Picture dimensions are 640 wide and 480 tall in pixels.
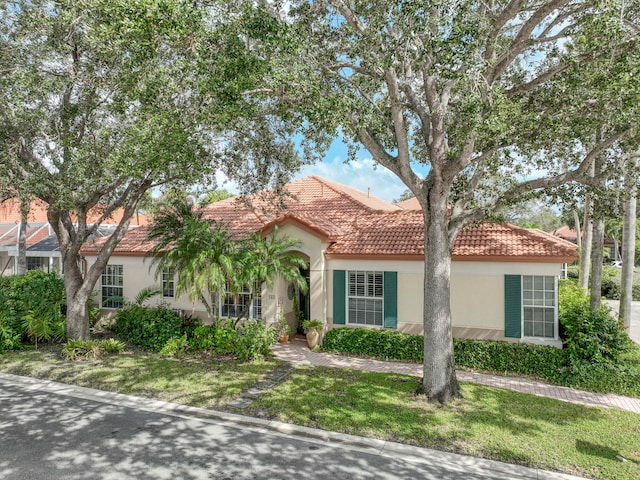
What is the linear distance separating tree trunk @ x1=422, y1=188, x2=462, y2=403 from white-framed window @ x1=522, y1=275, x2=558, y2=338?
4351 millimetres

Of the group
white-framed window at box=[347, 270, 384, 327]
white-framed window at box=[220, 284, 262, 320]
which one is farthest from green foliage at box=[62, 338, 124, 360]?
white-framed window at box=[347, 270, 384, 327]

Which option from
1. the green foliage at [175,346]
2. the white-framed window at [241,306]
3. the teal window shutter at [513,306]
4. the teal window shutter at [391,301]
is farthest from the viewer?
the white-framed window at [241,306]

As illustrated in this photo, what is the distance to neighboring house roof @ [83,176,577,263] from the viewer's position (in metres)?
12.8

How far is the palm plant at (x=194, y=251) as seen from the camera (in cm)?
1273

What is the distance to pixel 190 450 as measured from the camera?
25.1 ft

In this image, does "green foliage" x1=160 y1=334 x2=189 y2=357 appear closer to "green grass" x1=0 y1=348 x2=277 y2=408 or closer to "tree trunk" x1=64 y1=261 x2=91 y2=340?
"green grass" x1=0 y1=348 x2=277 y2=408

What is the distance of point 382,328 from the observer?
14.2 metres

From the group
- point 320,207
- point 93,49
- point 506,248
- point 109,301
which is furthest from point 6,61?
point 506,248

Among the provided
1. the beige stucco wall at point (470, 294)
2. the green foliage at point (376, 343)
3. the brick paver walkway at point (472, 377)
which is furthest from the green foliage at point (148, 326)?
the beige stucco wall at point (470, 294)

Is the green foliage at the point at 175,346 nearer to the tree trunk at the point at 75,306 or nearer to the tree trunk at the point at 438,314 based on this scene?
the tree trunk at the point at 75,306

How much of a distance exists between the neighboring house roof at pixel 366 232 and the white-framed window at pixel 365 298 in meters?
0.87

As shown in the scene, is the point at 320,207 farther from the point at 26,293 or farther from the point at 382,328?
the point at 26,293

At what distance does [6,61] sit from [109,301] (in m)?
10.4

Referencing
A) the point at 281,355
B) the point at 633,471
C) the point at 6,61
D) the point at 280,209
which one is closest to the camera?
the point at 633,471
